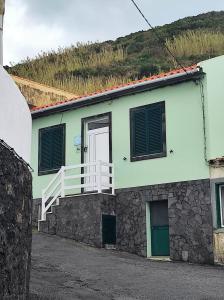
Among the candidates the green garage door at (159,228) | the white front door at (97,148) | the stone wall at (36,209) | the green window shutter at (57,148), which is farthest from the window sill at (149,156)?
the stone wall at (36,209)

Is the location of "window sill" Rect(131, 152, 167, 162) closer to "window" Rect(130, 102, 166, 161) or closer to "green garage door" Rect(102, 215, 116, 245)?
"window" Rect(130, 102, 166, 161)

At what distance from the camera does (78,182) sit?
1844cm

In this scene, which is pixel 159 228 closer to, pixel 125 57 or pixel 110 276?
pixel 110 276

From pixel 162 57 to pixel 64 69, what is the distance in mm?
8419

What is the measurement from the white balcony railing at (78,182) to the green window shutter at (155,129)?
147 centimetres

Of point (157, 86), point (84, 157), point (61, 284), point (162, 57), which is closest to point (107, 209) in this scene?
point (84, 157)

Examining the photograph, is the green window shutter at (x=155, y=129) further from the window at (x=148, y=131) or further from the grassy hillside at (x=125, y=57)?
the grassy hillside at (x=125, y=57)

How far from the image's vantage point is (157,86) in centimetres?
1706

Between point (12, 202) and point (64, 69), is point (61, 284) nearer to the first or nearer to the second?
point (12, 202)

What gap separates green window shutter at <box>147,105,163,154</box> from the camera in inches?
664

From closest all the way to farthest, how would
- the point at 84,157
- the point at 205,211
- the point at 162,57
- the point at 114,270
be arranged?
the point at 114,270 < the point at 205,211 < the point at 84,157 < the point at 162,57

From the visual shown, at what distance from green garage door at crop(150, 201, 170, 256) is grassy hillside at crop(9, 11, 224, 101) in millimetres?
20276

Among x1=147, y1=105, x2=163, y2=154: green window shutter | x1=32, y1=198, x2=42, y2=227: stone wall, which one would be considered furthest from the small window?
x1=32, y1=198, x2=42, y2=227: stone wall

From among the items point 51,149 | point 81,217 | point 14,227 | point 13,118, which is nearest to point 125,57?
point 51,149
